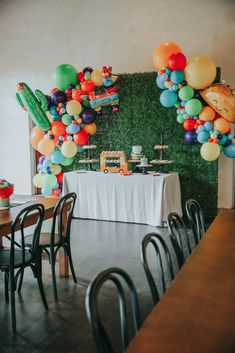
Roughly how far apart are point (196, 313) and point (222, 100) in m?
4.49

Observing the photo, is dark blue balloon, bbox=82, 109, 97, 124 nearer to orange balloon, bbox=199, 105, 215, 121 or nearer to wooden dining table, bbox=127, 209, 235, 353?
orange balloon, bbox=199, 105, 215, 121

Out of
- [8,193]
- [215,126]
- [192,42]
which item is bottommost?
[8,193]

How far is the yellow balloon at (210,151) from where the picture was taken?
5.49 m

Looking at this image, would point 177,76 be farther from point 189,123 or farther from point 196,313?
point 196,313

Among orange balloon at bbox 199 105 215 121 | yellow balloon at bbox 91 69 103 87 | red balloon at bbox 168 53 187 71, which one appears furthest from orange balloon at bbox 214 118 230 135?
yellow balloon at bbox 91 69 103 87

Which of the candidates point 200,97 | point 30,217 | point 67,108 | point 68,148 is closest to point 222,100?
point 200,97

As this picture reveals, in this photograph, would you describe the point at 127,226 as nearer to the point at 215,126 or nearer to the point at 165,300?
the point at 215,126

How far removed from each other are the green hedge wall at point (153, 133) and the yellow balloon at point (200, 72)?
→ 96 centimetres

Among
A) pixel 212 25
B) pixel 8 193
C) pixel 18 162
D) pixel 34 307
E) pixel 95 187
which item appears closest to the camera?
pixel 34 307

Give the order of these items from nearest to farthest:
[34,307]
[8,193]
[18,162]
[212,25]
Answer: [34,307] < [8,193] < [212,25] < [18,162]

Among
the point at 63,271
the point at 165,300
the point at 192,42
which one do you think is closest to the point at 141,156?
the point at 192,42

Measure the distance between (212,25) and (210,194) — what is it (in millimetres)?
2884

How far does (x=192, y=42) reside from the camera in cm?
639

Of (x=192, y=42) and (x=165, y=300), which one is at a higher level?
(x=192, y=42)
